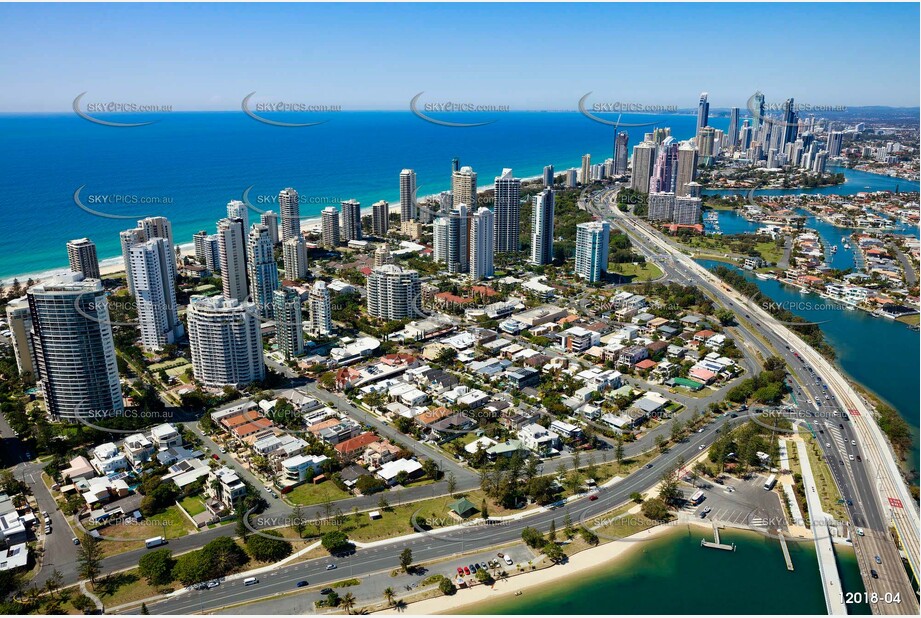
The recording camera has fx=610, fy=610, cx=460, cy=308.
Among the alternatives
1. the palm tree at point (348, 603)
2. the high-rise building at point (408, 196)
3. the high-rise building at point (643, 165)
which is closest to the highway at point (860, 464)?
the palm tree at point (348, 603)

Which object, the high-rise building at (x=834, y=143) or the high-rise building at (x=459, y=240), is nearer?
the high-rise building at (x=459, y=240)

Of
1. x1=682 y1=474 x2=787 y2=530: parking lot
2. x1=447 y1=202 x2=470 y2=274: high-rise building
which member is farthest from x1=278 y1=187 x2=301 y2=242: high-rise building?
x1=682 y1=474 x2=787 y2=530: parking lot

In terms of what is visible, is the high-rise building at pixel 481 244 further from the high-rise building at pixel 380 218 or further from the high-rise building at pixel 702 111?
the high-rise building at pixel 702 111

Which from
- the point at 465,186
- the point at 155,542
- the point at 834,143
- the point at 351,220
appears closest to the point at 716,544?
the point at 155,542

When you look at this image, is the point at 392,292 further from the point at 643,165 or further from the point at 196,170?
the point at 196,170

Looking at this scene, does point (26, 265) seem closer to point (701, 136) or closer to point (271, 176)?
point (271, 176)

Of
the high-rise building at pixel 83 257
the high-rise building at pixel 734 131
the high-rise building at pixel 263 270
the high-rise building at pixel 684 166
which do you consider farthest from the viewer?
the high-rise building at pixel 734 131

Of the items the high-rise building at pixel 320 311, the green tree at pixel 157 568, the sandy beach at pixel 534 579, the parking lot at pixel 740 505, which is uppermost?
the high-rise building at pixel 320 311
